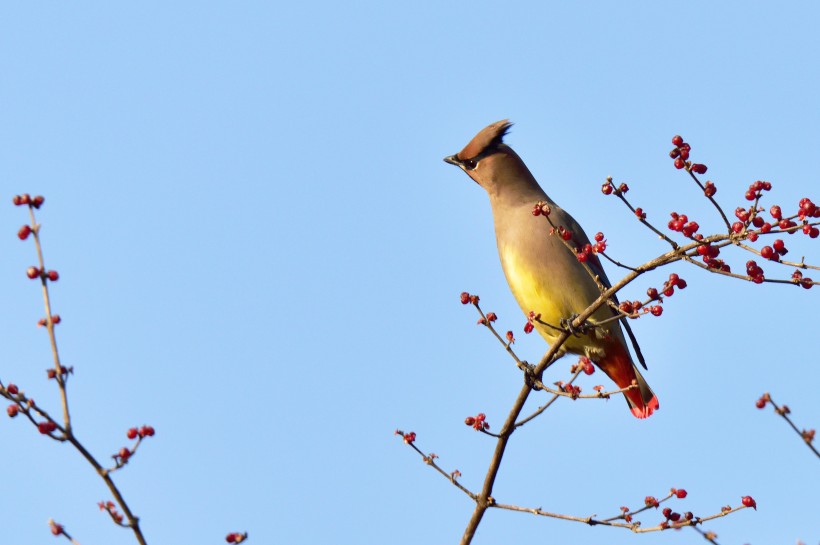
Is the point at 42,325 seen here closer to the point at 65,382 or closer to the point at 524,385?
the point at 65,382

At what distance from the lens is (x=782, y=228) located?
2.91 metres

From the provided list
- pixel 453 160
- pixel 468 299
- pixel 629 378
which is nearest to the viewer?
pixel 468 299

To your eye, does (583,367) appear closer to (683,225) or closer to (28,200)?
(683,225)

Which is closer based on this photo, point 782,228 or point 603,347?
point 782,228

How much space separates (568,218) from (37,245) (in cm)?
367

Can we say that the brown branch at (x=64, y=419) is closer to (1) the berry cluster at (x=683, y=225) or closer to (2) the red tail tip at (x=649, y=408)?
(1) the berry cluster at (x=683, y=225)

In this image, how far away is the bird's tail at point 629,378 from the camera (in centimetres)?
552

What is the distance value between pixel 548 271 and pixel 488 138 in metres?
1.13

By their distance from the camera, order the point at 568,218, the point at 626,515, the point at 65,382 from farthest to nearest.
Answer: the point at 568,218
the point at 626,515
the point at 65,382

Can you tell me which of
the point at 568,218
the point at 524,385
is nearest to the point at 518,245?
the point at 568,218

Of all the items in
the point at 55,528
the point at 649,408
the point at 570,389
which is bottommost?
the point at 55,528

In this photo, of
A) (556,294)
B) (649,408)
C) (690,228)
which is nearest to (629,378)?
(649,408)

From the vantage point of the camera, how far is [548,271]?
17.4ft

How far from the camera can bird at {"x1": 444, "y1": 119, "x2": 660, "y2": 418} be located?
5.30 meters
